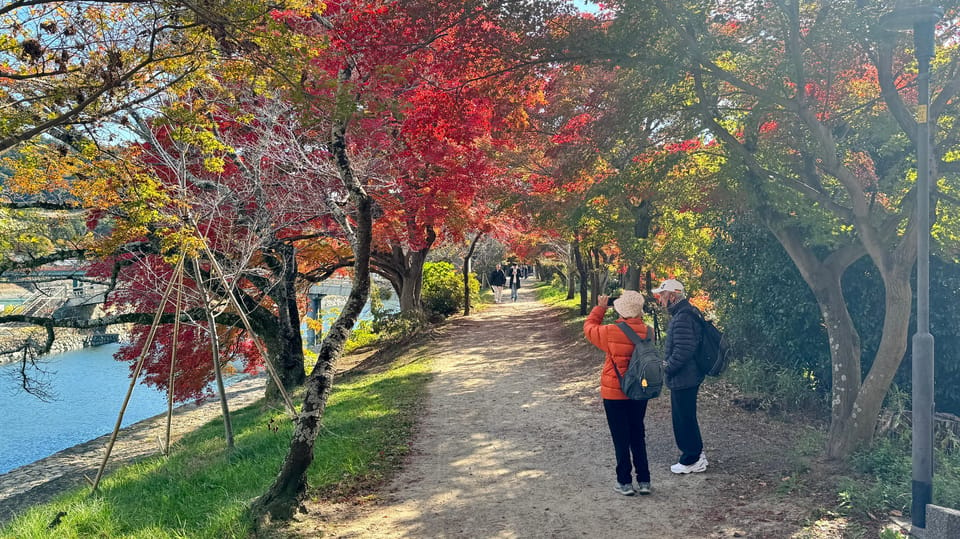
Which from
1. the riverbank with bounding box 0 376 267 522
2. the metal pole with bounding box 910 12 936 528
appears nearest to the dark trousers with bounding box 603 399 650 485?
the metal pole with bounding box 910 12 936 528

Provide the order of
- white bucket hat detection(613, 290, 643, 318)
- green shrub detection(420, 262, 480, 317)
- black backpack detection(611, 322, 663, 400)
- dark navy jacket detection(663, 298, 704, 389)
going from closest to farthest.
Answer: black backpack detection(611, 322, 663, 400), white bucket hat detection(613, 290, 643, 318), dark navy jacket detection(663, 298, 704, 389), green shrub detection(420, 262, 480, 317)

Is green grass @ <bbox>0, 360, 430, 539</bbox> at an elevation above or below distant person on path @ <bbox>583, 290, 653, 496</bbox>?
below

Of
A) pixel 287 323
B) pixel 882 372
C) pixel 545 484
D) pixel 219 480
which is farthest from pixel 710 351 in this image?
pixel 287 323

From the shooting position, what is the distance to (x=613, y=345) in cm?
479

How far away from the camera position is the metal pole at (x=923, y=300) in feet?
13.3

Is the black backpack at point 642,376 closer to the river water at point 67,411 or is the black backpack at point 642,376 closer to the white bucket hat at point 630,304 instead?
the white bucket hat at point 630,304

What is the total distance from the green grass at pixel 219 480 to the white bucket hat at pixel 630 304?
2.84 metres

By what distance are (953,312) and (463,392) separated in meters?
6.75

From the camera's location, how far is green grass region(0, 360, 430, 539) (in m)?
4.87

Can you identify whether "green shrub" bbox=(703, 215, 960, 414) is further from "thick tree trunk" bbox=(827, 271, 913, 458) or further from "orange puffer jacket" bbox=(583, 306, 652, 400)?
"orange puffer jacket" bbox=(583, 306, 652, 400)

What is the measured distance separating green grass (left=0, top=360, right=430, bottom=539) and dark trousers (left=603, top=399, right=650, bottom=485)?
2.35 m

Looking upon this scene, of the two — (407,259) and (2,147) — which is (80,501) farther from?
(407,259)

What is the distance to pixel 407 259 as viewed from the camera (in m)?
18.9

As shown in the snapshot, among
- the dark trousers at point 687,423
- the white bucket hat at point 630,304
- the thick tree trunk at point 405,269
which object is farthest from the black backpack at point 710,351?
the thick tree trunk at point 405,269
